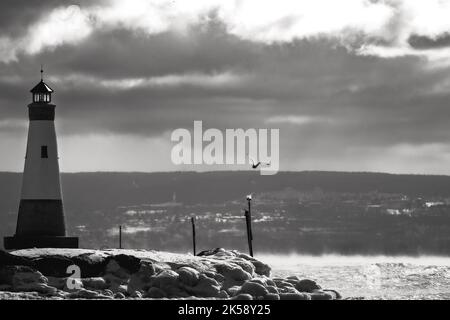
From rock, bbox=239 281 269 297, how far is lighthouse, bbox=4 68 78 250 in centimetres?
1311

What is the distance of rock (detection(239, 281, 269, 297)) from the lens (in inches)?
1859

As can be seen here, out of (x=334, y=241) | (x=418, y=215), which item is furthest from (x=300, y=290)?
(x=418, y=215)

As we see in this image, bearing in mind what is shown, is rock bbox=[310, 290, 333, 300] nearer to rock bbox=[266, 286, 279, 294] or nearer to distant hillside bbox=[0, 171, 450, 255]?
rock bbox=[266, 286, 279, 294]

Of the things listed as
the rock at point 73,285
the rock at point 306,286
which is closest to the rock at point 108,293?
the rock at point 73,285

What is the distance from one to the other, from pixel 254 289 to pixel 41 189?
15.0 m

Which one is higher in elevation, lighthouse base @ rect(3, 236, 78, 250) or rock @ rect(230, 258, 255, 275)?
lighthouse base @ rect(3, 236, 78, 250)

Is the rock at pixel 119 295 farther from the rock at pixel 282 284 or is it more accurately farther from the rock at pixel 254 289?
the rock at pixel 282 284

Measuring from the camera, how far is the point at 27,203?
5884 centimetres

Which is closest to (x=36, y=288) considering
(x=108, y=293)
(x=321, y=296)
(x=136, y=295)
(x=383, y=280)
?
(x=108, y=293)

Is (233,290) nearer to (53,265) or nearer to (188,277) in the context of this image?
(188,277)

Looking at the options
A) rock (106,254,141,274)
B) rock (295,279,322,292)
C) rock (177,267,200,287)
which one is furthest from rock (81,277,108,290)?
rock (295,279,322,292)

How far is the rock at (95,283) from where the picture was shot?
50213 mm
